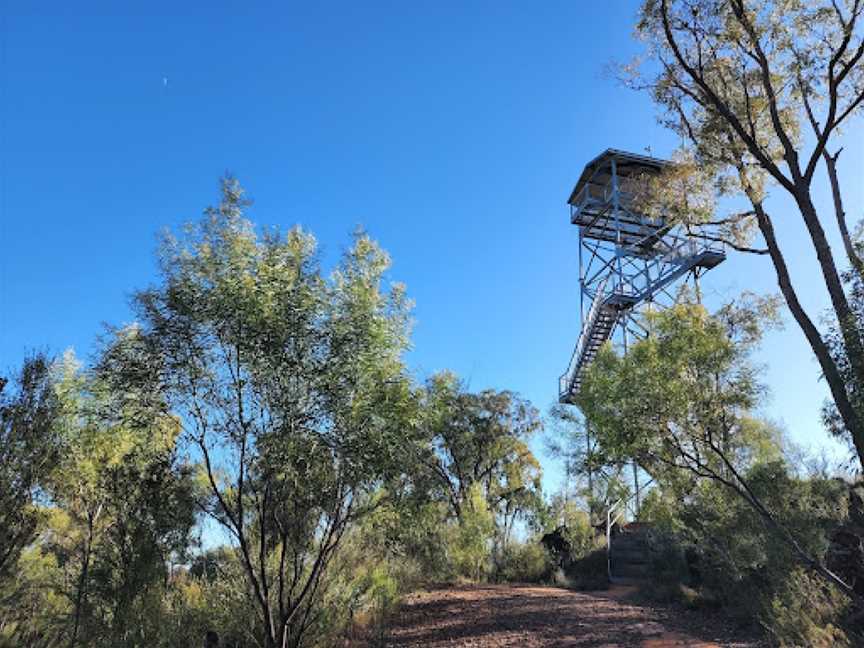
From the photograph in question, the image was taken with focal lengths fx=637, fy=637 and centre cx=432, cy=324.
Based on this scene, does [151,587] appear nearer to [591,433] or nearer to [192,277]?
[192,277]

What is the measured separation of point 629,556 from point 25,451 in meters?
19.6

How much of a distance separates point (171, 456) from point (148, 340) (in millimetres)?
2756

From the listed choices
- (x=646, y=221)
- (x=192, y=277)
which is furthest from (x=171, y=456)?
(x=646, y=221)

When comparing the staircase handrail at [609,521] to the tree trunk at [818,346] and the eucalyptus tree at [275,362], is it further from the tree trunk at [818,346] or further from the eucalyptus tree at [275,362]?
the eucalyptus tree at [275,362]

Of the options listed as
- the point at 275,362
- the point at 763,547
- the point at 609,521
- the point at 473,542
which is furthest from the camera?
the point at 609,521

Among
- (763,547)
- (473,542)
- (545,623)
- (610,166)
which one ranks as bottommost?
(545,623)

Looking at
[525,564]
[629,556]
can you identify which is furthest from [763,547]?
[525,564]

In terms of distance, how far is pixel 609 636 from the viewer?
11562 mm

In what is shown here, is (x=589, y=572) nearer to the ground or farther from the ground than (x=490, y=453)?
nearer to the ground

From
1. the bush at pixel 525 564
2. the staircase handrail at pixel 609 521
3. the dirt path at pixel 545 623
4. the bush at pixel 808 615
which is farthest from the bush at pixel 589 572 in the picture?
the bush at pixel 808 615

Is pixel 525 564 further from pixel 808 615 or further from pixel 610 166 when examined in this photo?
pixel 610 166

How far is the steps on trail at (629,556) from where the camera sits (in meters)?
21.2

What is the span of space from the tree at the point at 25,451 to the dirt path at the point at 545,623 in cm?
666

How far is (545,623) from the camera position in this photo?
1272 cm
